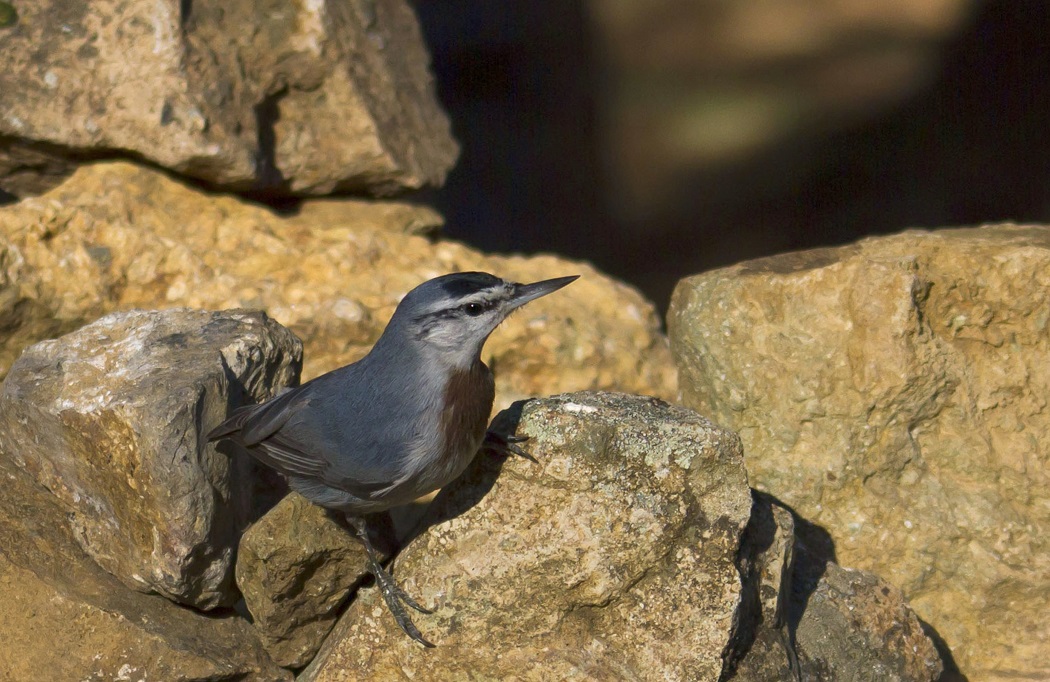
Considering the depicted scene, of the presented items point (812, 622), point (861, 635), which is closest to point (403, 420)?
point (812, 622)

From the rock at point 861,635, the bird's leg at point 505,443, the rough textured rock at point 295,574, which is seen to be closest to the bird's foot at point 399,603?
Answer: the rough textured rock at point 295,574

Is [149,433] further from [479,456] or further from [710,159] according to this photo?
[710,159]

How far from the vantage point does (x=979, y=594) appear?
3967 mm

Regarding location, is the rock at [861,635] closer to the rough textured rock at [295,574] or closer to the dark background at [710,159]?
the rough textured rock at [295,574]

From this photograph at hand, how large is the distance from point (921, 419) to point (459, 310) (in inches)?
69.1

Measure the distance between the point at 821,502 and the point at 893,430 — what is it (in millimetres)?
369

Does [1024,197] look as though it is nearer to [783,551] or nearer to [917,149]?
[917,149]

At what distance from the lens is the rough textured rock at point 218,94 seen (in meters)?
4.59

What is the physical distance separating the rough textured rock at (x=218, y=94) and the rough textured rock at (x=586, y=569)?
7.15 feet

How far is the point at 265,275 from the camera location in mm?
4816

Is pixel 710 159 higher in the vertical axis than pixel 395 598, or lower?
lower

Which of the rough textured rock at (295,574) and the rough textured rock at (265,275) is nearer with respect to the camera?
the rough textured rock at (295,574)

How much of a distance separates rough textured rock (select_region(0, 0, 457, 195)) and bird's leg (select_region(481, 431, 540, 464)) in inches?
76.0

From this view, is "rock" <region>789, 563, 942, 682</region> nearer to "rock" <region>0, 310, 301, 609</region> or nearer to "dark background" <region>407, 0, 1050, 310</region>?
"rock" <region>0, 310, 301, 609</region>
